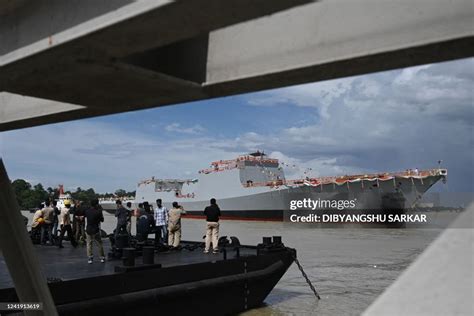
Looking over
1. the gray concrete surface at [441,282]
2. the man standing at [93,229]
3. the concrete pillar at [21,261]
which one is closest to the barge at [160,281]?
the man standing at [93,229]

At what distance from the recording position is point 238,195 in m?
59.7

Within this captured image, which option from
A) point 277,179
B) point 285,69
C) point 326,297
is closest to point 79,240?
point 326,297

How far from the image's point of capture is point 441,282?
173 centimetres

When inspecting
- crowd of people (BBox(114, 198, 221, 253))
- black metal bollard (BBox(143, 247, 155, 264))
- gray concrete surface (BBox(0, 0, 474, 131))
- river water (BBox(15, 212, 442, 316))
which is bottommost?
river water (BBox(15, 212, 442, 316))

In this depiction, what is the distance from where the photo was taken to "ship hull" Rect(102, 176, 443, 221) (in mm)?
53156

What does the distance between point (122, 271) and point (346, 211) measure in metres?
48.4

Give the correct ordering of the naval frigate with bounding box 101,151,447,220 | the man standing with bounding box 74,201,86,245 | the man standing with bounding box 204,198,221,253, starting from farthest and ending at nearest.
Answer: the naval frigate with bounding box 101,151,447,220 → the man standing with bounding box 74,201,86,245 → the man standing with bounding box 204,198,221,253

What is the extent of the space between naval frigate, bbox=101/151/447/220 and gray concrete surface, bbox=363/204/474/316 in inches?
2078

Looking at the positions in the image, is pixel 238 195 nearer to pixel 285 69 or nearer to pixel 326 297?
pixel 326 297

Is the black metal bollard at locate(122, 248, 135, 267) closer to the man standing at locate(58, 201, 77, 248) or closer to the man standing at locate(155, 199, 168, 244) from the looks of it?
the man standing at locate(155, 199, 168, 244)

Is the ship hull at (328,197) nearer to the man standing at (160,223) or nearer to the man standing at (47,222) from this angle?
the man standing at (160,223)

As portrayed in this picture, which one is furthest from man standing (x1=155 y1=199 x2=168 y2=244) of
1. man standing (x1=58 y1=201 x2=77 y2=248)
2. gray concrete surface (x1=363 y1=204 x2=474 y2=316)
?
gray concrete surface (x1=363 y1=204 x2=474 y2=316)

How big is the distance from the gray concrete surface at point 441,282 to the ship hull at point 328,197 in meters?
53.1

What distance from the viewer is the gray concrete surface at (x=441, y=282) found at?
168 cm
